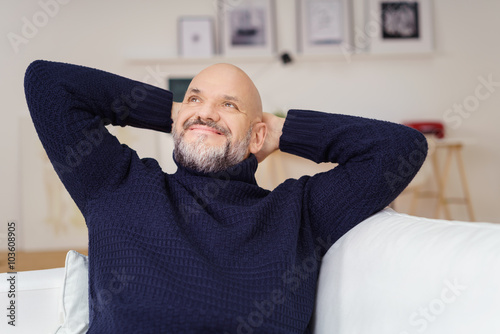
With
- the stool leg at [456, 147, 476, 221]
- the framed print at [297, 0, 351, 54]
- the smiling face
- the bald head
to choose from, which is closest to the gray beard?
the smiling face

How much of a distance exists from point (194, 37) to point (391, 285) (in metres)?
3.71

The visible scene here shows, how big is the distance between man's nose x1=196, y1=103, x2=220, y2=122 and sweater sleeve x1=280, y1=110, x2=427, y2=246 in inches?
9.2

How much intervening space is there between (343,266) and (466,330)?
0.38 m

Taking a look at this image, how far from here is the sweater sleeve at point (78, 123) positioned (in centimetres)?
108

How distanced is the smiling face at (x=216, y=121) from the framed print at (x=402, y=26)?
3400 millimetres

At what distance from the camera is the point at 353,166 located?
47.3 inches

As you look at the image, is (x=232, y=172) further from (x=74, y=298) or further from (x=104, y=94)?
(x=74, y=298)

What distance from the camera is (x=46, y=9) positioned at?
4.16m

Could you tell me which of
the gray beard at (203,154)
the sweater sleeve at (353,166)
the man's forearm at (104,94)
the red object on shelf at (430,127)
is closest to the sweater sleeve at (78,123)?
the man's forearm at (104,94)

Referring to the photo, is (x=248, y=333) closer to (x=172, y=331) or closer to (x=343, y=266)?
(x=172, y=331)

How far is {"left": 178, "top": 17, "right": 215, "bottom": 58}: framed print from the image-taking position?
423cm

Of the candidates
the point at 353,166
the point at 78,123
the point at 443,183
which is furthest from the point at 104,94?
the point at 443,183

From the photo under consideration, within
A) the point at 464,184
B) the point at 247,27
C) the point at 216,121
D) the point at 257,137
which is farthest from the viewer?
the point at 247,27

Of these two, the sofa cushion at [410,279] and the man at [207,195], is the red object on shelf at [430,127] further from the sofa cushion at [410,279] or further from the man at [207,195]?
the sofa cushion at [410,279]
